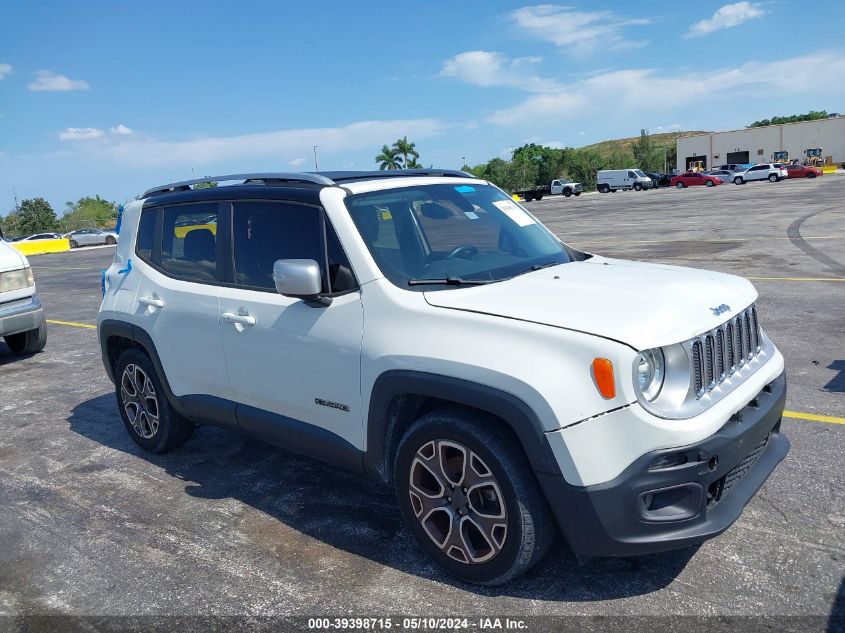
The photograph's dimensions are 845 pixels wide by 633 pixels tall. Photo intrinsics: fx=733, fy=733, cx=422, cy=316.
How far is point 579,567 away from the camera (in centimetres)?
350

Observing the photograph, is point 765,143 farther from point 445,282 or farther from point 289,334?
point 289,334

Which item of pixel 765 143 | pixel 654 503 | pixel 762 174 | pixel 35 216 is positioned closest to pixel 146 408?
pixel 654 503

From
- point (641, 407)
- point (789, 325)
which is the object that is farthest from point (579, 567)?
point (789, 325)

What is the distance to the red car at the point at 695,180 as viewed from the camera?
5938cm

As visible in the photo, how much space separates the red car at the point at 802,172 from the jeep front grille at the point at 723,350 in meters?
64.3

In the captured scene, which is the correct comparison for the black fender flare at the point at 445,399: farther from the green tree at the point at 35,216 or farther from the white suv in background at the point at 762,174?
the green tree at the point at 35,216

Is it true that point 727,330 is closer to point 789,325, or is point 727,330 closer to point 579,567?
point 579,567

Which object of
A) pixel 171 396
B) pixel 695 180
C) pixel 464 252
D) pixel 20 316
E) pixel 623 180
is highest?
pixel 464 252

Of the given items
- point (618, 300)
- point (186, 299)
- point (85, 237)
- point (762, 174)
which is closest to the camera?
point (618, 300)

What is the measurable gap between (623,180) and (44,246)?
1853 inches

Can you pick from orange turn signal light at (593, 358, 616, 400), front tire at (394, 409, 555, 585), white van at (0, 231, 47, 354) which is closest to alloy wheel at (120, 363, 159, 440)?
front tire at (394, 409, 555, 585)

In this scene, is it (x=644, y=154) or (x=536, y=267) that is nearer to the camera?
(x=536, y=267)

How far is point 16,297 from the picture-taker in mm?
8516

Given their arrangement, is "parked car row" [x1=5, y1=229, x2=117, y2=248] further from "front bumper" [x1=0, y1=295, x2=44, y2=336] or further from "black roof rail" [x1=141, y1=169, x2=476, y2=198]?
"black roof rail" [x1=141, y1=169, x2=476, y2=198]
